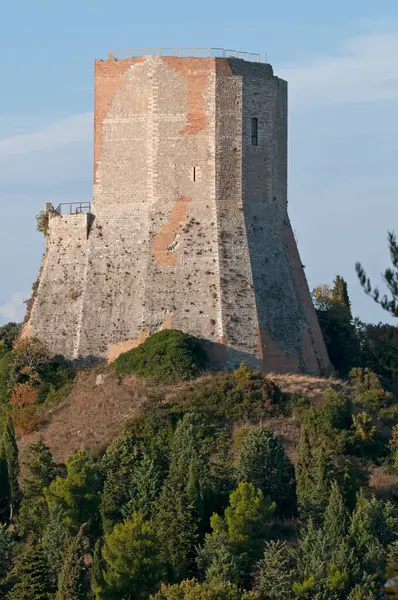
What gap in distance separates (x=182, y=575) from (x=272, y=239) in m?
15.6

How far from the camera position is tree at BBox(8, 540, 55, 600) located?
1970 inches

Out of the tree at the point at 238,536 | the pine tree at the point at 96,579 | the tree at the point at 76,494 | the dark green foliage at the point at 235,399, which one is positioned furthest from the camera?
the dark green foliage at the point at 235,399

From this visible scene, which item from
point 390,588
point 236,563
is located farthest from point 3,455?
point 390,588

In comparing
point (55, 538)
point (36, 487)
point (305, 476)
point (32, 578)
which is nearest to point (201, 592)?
point (32, 578)

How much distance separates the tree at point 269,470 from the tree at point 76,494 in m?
4.06

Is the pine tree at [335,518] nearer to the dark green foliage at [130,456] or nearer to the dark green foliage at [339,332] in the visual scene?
the dark green foliage at [130,456]

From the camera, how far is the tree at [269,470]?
54875 mm

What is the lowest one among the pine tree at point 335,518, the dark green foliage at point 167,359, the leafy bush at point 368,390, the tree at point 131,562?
the tree at point 131,562

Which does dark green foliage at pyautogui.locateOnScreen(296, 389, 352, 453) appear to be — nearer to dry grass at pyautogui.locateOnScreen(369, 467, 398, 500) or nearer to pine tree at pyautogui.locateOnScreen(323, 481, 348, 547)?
dry grass at pyautogui.locateOnScreen(369, 467, 398, 500)

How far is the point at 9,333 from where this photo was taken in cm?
6612

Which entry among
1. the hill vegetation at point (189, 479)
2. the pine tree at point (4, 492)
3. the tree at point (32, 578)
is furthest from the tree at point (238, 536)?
the pine tree at point (4, 492)

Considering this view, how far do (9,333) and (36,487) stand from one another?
11.9 metres

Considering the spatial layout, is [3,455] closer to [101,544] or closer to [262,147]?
[101,544]

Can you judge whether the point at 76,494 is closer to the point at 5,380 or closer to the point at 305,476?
the point at 305,476
